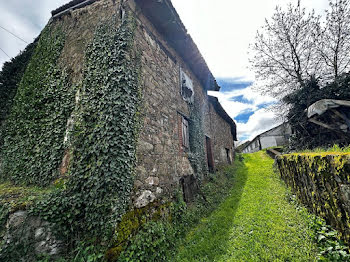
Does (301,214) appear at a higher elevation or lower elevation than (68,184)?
lower

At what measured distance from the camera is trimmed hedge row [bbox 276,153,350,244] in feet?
6.78

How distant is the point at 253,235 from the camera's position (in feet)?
9.30

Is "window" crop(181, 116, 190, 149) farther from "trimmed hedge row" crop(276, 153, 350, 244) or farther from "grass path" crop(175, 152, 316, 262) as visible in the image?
"trimmed hedge row" crop(276, 153, 350, 244)

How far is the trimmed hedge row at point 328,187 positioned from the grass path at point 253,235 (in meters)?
0.41

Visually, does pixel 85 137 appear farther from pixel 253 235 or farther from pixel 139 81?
pixel 253 235

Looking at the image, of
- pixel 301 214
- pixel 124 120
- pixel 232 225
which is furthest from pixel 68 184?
pixel 301 214

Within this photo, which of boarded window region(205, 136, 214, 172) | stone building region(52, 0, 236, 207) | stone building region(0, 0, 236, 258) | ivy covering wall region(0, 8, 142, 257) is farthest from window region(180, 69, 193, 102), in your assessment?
ivy covering wall region(0, 8, 142, 257)

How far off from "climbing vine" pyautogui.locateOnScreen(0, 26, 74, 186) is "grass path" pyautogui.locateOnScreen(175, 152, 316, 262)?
10.1 feet

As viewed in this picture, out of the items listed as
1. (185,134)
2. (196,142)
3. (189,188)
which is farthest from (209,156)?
(189,188)

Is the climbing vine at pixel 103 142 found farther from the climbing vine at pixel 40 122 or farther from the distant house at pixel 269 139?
the distant house at pixel 269 139

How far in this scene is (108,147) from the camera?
2516mm

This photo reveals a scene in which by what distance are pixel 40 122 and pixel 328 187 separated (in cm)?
579

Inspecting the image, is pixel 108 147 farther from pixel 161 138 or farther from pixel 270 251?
pixel 270 251

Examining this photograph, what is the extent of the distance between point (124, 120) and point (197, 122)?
4.08 meters
